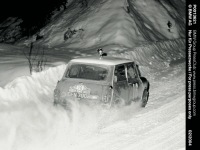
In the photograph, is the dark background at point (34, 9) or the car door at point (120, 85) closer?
the car door at point (120, 85)

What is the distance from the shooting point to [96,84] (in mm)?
8117

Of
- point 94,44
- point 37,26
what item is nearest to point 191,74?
point 94,44

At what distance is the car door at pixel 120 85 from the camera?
834cm

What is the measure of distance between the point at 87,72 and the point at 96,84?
30.1 inches

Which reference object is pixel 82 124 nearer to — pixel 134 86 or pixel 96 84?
pixel 96 84

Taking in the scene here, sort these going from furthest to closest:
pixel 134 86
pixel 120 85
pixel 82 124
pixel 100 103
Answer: pixel 134 86, pixel 120 85, pixel 100 103, pixel 82 124

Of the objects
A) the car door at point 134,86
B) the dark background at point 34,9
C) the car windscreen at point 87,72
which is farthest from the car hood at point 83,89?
the dark background at point 34,9

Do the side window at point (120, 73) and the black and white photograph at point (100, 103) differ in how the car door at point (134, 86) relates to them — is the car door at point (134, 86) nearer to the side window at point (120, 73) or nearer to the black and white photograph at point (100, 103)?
the black and white photograph at point (100, 103)

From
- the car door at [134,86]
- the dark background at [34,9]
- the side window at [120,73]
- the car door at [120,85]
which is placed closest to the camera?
the car door at [120,85]

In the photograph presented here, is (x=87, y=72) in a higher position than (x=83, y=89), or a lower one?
higher

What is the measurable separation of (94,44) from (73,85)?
1470 cm

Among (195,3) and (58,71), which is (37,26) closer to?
(58,71)

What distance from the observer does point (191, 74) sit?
7.18 metres

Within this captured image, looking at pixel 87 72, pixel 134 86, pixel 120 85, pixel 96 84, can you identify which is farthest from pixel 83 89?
pixel 134 86
